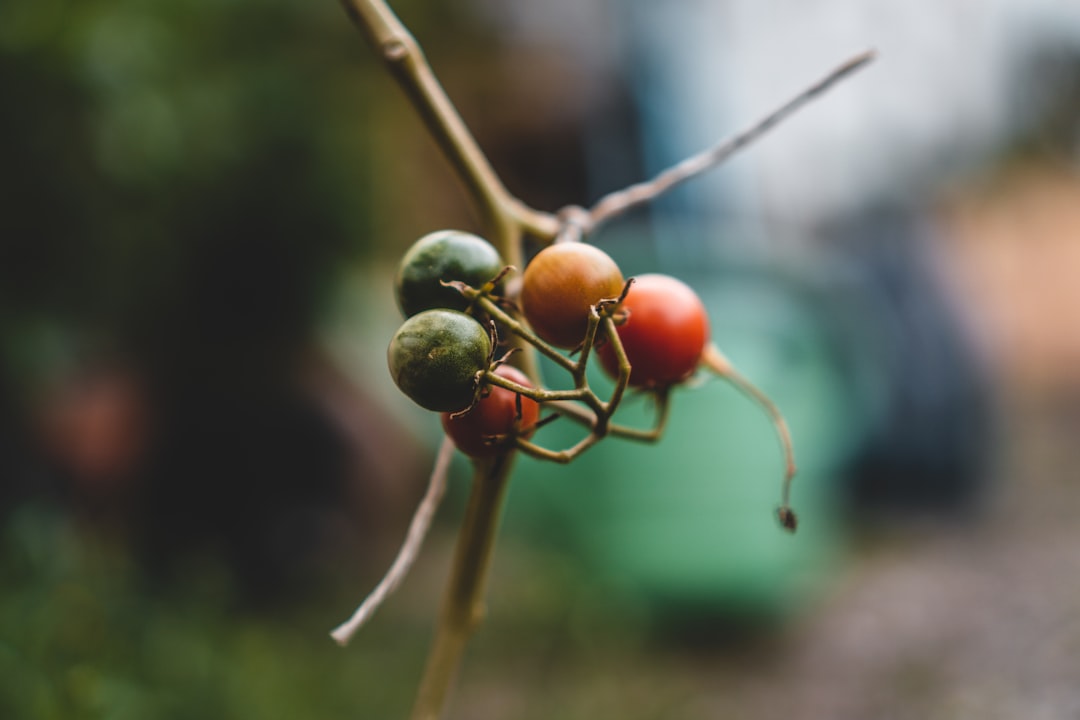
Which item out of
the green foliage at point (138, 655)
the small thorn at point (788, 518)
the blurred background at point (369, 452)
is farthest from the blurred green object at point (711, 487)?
the small thorn at point (788, 518)

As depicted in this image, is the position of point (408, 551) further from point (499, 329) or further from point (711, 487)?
point (711, 487)

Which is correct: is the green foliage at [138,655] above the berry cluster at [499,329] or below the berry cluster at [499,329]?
below

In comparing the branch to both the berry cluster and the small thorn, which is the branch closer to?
the berry cluster

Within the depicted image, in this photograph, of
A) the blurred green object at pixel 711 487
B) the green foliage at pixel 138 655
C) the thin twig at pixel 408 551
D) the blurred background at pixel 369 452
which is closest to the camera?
the thin twig at pixel 408 551

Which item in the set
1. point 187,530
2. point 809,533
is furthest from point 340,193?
point 809,533

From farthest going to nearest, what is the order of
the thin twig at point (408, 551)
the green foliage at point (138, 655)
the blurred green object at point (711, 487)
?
1. the blurred green object at point (711, 487)
2. the green foliage at point (138, 655)
3. the thin twig at point (408, 551)

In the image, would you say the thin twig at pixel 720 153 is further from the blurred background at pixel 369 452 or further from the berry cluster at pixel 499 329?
the blurred background at pixel 369 452

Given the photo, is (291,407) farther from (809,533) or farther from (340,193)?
(809,533)
